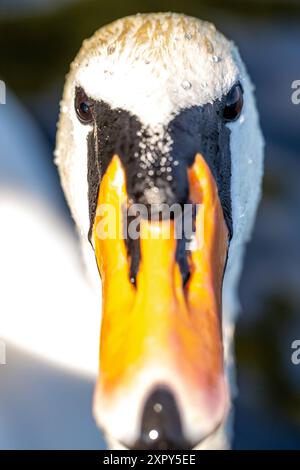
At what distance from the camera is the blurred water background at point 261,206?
2820 mm

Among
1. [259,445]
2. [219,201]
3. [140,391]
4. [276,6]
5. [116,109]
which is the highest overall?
[276,6]

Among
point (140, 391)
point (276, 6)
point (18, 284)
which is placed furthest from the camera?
point (276, 6)

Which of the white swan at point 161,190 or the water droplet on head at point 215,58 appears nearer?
the white swan at point 161,190

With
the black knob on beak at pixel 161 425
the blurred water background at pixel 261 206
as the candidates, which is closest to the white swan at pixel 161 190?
the black knob on beak at pixel 161 425

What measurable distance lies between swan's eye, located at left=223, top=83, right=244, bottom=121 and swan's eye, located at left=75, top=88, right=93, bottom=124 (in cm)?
31

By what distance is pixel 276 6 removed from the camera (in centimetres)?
457

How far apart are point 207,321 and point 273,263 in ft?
7.17

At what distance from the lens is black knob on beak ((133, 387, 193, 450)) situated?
1521 mm

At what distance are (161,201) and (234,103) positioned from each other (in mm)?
451

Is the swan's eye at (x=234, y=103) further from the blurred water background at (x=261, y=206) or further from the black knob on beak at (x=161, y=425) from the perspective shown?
the blurred water background at (x=261, y=206)

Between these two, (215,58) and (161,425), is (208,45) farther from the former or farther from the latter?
(161,425)

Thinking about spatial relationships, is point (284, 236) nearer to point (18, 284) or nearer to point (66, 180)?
point (18, 284)

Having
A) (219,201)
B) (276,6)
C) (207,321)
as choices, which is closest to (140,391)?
(207,321)

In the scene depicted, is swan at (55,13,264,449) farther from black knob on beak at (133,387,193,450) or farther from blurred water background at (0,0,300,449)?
blurred water background at (0,0,300,449)
